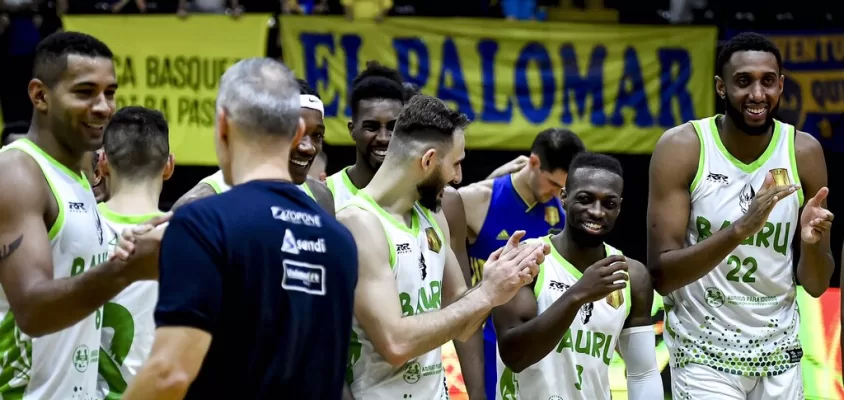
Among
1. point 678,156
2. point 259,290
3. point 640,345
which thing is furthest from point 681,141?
point 259,290

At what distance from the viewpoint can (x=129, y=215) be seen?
536 cm

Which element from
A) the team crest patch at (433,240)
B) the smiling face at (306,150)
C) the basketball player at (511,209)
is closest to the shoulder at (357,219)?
the team crest patch at (433,240)

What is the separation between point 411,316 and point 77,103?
1.58 m

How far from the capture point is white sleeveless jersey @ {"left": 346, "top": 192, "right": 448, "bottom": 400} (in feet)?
16.8

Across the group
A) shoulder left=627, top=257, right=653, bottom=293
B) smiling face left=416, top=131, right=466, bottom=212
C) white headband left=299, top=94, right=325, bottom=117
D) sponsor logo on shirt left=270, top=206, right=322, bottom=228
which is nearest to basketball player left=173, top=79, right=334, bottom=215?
white headband left=299, top=94, right=325, bottom=117

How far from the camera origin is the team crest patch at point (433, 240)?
535 centimetres

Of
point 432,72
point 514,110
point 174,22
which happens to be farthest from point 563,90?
point 174,22

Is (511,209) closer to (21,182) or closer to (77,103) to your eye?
(77,103)

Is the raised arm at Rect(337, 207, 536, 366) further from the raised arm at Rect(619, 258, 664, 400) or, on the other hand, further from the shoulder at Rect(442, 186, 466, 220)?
the shoulder at Rect(442, 186, 466, 220)

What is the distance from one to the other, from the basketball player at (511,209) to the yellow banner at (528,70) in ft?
15.4

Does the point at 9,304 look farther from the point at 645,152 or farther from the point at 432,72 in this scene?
the point at 645,152

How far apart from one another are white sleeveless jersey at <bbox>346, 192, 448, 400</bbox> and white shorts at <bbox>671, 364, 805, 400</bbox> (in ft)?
5.69

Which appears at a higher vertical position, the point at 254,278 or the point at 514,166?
the point at 254,278

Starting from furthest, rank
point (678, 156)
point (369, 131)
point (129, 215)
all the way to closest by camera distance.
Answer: point (369, 131) → point (678, 156) → point (129, 215)
